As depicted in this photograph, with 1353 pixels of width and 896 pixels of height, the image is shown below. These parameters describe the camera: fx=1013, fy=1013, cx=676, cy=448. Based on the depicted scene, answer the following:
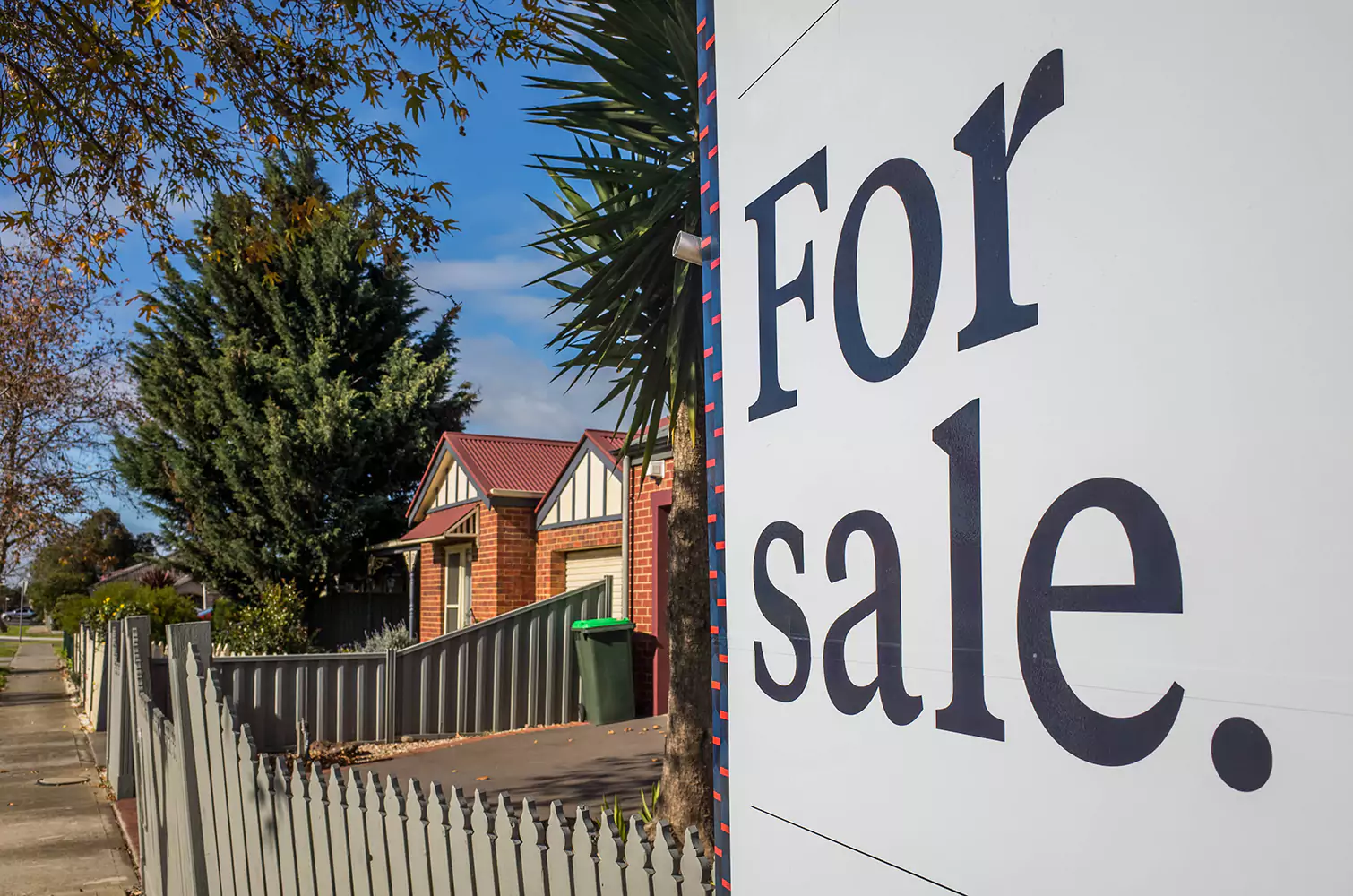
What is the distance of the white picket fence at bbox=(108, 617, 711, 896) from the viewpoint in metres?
2.74

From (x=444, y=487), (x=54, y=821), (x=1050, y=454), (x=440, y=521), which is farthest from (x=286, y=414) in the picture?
(x=1050, y=454)

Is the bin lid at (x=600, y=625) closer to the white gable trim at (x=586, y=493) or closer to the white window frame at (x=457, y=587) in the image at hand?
the white gable trim at (x=586, y=493)

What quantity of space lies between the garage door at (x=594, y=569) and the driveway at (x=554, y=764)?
1.77 metres

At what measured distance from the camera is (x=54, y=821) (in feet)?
28.1

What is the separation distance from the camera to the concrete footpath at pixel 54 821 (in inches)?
267

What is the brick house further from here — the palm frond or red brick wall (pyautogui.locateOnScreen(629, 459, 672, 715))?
the palm frond

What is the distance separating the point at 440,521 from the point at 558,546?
457 cm

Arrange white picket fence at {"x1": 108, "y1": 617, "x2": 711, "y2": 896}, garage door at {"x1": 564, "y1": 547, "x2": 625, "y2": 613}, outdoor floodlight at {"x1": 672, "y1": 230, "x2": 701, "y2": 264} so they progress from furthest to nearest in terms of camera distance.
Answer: garage door at {"x1": 564, "y1": 547, "x2": 625, "y2": 613}, white picket fence at {"x1": 108, "y1": 617, "x2": 711, "y2": 896}, outdoor floodlight at {"x1": 672, "y1": 230, "x2": 701, "y2": 264}

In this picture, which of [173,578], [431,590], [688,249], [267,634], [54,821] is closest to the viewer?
[688,249]

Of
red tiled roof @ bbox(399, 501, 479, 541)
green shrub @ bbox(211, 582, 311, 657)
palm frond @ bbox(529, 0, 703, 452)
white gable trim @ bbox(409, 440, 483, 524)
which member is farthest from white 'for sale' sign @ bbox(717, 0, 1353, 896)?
green shrub @ bbox(211, 582, 311, 657)

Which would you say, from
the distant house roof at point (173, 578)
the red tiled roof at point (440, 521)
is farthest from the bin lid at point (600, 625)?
the distant house roof at point (173, 578)

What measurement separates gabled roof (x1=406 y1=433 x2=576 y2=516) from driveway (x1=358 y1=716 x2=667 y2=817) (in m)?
5.19

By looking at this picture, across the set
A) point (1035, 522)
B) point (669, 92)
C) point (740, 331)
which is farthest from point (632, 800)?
point (1035, 522)

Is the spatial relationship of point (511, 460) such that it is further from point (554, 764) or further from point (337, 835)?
point (337, 835)
